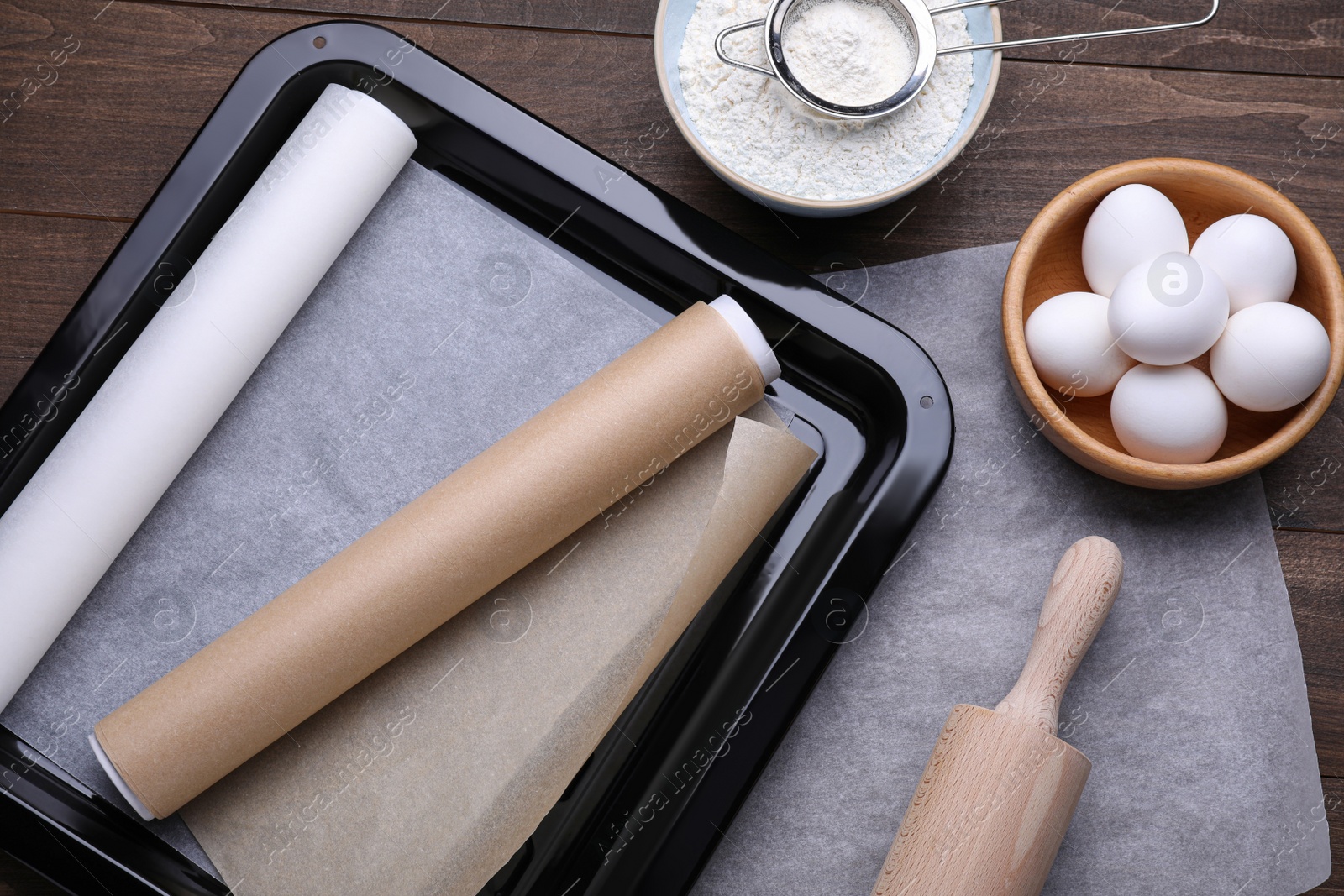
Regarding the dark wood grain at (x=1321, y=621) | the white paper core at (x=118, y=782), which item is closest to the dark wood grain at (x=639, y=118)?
the dark wood grain at (x=1321, y=621)

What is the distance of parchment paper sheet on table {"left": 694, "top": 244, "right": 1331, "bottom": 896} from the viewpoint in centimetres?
60

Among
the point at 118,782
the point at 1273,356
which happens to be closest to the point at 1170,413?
the point at 1273,356

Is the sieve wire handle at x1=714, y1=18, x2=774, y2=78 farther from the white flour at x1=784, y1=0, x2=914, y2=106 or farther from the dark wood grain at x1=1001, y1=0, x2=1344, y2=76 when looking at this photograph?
the dark wood grain at x1=1001, y1=0, x2=1344, y2=76

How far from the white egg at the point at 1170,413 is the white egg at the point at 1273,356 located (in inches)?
0.8

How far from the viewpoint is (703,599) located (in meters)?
0.57

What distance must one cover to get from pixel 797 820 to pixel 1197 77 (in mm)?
657

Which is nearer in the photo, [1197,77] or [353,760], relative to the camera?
[353,760]

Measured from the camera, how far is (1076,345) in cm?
57

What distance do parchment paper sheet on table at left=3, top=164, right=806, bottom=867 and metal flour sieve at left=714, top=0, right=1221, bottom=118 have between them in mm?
185

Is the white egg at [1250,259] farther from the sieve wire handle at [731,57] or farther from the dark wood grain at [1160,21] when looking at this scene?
the sieve wire handle at [731,57]

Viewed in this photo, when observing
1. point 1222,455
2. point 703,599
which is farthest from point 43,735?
point 1222,455

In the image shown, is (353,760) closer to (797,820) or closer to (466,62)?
(797,820)

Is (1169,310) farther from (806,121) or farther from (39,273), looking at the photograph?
(39,273)

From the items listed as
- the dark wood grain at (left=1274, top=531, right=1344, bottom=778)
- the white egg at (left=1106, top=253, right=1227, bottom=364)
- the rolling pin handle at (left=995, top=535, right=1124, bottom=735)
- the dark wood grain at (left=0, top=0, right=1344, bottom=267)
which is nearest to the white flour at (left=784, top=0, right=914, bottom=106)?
the dark wood grain at (left=0, top=0, right=1344, bottom=267)
